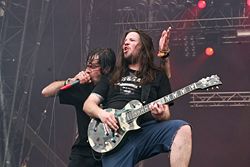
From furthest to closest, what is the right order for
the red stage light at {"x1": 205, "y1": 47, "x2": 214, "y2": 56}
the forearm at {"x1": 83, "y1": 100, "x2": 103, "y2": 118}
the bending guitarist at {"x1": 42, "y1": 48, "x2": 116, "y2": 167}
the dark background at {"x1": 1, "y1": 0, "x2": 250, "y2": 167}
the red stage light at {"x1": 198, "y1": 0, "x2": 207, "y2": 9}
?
the red stage light at {"x1": 205, "y1": 47, "x2": 214, "y2": 56}
the red stage light at {"x1": 198, "y1": 0, "x2": 207, "y2": 9}
the dark background at {"x1": 1, "y1": 0, "x2": 250, "y2": 167}
the bending guitarist at {"x1": 42, "y1": 48, "x2": 116, "y2": 167}
the forearm at {"x1": 83, "y1": 100, "x2": 103, "y2": 118}

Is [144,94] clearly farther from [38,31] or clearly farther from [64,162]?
[64,162]

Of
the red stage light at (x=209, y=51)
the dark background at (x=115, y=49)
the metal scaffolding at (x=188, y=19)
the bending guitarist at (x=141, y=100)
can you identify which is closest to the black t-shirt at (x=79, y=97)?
the bending guitarist at (x=141, y=100)

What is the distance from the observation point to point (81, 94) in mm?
2959

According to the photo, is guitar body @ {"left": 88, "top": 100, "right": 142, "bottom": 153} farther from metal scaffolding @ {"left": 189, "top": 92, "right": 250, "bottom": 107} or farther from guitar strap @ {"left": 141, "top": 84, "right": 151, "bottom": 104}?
metal scaffolding @ {"left": 189, "top": 92, "right": 250, "bottom": 107}

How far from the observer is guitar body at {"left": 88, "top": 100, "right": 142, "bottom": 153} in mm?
2482

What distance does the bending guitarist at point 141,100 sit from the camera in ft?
7.61

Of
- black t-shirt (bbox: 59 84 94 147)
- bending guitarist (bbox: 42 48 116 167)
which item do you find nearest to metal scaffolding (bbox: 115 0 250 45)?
bending guitarist (bbox: 42 48 116 167)

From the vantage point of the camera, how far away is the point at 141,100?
101 inches

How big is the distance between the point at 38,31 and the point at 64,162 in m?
2.16

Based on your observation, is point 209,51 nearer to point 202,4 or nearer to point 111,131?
point 202,4

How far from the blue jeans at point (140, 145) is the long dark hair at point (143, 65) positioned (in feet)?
0.98

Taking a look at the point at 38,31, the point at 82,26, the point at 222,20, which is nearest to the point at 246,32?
the point at 222,20

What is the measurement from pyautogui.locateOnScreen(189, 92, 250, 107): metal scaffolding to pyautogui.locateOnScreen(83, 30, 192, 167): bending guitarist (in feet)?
17.2

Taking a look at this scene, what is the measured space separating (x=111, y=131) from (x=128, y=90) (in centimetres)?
27
